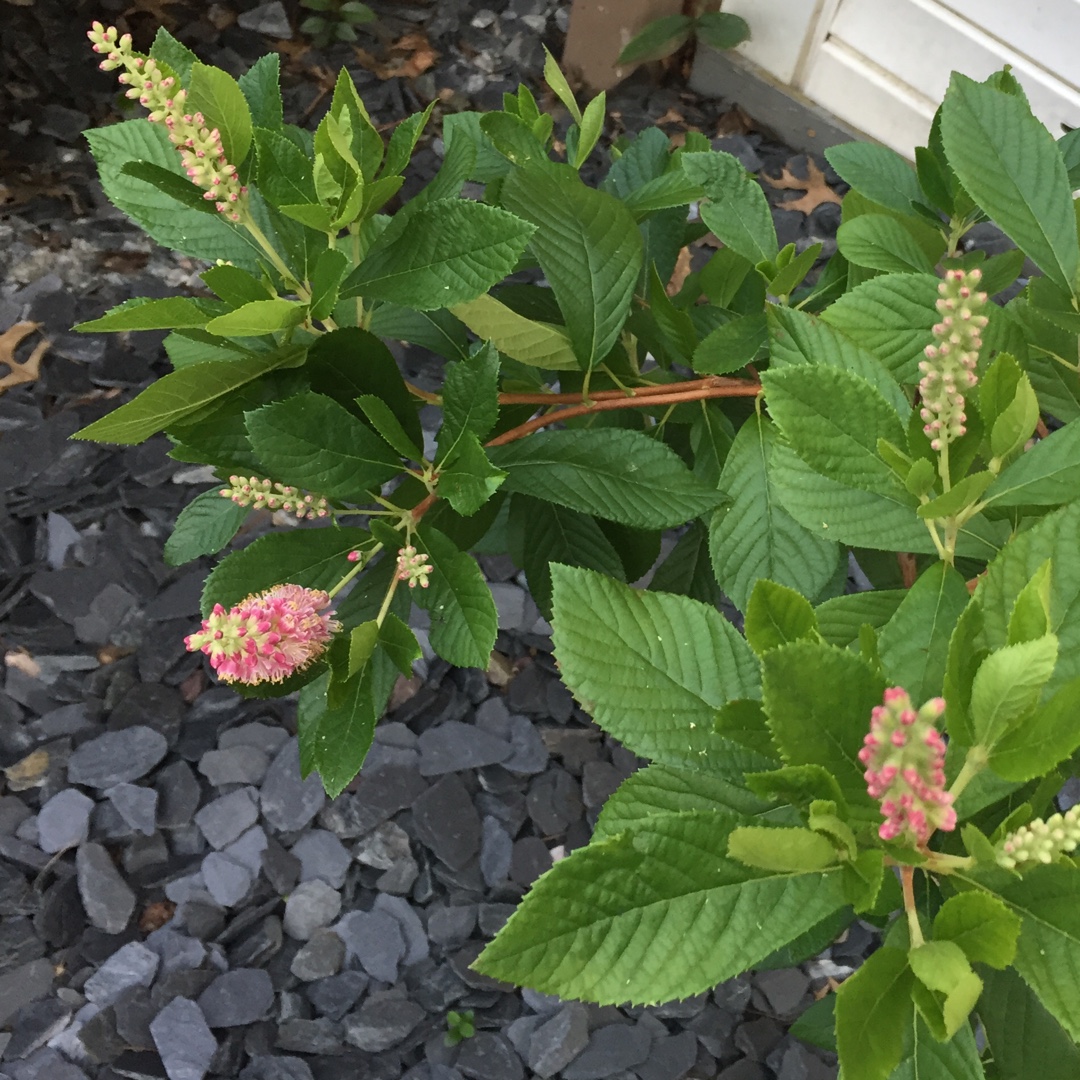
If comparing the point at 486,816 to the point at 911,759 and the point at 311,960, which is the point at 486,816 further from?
the point at 911,759

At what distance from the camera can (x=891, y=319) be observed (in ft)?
2.26

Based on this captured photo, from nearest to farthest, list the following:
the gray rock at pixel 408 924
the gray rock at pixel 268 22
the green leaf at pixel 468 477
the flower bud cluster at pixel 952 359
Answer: the flower bud cluster at pixel 952 359 < the green leaf at pixel 468 477 < the gray rock at pixel 408 924 < the gray rock at pixel 268 22

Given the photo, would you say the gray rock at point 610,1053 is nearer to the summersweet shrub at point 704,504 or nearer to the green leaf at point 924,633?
the summersweet shrub at point 704,504

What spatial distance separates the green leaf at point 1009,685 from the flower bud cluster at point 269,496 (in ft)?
1.64

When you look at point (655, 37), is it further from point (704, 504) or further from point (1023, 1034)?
point (1023, 1034)

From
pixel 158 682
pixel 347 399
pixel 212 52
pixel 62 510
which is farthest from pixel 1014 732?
pixel 212 52

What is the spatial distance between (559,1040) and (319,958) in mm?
402

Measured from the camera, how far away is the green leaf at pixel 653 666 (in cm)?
54

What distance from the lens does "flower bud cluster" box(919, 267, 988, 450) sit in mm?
449

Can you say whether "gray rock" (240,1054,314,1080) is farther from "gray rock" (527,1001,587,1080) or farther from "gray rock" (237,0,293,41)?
"gray rock" (237,0,293,41)

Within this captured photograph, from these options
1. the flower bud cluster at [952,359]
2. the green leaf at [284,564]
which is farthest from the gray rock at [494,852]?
the flower bud cluster at [952,359]

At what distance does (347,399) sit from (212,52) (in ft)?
7.19

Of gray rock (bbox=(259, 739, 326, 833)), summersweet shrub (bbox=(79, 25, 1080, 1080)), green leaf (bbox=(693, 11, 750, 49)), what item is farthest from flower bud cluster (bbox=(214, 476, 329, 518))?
green leaf (bbox=(693, 11, 750, 49))

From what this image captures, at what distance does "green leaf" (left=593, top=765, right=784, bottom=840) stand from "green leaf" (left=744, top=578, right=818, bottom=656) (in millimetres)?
112
